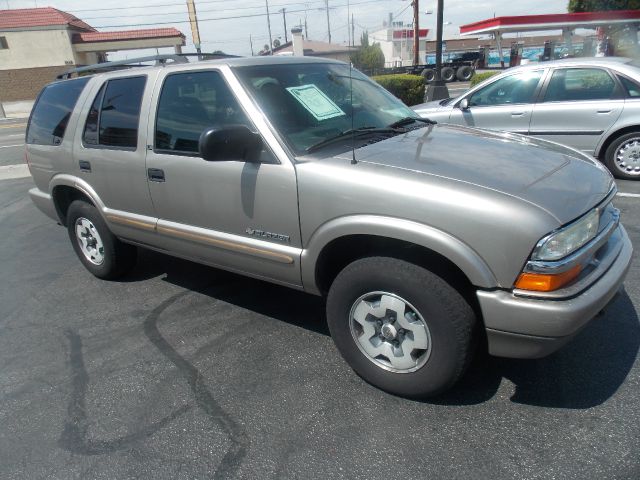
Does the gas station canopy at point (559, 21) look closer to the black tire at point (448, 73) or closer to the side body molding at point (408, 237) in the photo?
the black tire at point (448, 73)

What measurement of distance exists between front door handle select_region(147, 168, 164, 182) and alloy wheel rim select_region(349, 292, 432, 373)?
174 centimetres

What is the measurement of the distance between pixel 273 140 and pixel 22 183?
8.63 m

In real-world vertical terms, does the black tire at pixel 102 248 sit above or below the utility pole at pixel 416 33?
below

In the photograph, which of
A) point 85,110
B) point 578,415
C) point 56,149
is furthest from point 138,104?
point 578,415

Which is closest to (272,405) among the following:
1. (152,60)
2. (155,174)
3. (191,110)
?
(155,174)

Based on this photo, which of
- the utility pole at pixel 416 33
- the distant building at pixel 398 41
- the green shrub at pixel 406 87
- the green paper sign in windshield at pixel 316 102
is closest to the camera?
the green paper sign in windshield at pixel 316 102

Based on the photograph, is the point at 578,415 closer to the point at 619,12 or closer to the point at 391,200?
the point at 391,200

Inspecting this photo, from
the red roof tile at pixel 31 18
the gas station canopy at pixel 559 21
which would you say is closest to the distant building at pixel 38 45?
the red roof tile at pixel 31 18

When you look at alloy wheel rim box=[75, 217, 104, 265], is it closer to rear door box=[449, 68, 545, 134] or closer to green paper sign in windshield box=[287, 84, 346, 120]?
green paper sign in windshield box=[287, 84, 346, 120]

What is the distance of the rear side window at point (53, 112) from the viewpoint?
172 inches

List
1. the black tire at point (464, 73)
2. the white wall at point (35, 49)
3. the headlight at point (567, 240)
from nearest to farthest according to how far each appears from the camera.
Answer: the headlight at point (567, 240) < the black tire at point (464, 73) < the white wall at point (35, 49)

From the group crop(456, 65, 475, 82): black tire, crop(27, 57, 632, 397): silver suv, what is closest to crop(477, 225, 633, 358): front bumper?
crop(27, 57, 632, 397): silver suv

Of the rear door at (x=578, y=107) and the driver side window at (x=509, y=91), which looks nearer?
the rear door at (x=578, y=107)

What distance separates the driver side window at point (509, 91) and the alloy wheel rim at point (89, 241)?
5.51 m
